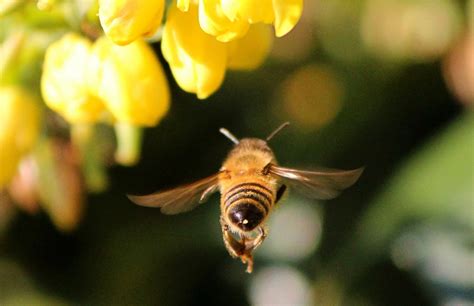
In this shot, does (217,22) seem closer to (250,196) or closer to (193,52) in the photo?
(193,52)

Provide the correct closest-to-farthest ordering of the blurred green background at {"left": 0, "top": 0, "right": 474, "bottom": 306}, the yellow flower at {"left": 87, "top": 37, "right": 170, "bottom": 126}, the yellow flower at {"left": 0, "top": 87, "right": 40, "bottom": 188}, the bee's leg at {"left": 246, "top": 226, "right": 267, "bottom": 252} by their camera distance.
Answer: the bee's leg at {"left": 246, "top": 226, "right": 267, "bottom": 252} → the yellow flower at {"left": 87, "top": 37, "right": 170, "bottom": 126} → the yellow flower at {"left": 0, "top": 87, "right": 40, "bottom": 188} → the blurred green background at {"left": 0, "top": 0, "right": 474, "bottom": 306}

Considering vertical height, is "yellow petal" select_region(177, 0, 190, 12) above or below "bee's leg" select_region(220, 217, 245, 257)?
above

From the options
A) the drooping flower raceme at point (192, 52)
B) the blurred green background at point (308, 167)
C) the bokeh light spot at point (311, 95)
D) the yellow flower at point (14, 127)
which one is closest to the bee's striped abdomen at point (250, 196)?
the drooping flower raceme at point (192, 52)

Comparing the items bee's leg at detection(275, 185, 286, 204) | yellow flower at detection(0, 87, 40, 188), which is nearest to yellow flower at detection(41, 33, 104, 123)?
yellow flower at detection(0, 87, 40, 188)

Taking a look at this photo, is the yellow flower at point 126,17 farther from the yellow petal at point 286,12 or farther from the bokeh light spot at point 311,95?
the bokeh light spot at point 311,95

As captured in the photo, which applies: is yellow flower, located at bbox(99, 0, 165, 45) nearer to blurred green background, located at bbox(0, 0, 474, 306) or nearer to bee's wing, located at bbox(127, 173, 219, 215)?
bee's wing, located at bbox(127, 173, 219, 215)

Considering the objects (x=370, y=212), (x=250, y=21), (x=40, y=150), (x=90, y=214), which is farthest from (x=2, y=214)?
(x=250, y=21)

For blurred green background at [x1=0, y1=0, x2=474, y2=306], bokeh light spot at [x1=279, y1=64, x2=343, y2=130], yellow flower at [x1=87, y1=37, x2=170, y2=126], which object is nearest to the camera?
yellow flower at [x1=87, y1=37, x2=170, y2=126]
